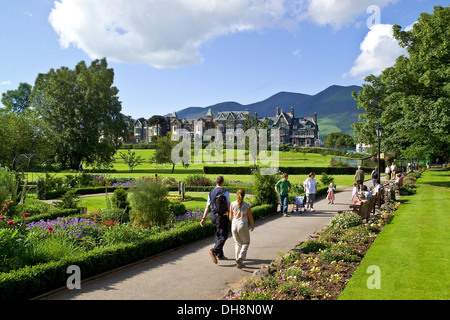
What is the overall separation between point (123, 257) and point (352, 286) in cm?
506

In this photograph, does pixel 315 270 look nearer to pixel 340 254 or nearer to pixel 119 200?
pixel 340 254

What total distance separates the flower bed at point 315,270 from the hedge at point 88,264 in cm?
317

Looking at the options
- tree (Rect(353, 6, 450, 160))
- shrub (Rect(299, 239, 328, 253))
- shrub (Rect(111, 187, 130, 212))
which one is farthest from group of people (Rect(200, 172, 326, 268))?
tree (Rect(353, 6, 450, 160))

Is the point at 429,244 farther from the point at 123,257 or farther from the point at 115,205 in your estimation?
the point at 115,205

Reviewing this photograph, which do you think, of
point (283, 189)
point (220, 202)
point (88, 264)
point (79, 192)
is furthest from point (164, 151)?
point (88, 264)

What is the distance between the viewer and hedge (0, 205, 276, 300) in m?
6.20

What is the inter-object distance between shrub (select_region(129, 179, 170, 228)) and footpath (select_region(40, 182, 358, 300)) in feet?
5.74

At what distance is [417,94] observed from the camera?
81.8 ft

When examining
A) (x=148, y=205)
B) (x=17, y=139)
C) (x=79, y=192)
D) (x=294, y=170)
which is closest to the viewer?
(x=148, y=205)

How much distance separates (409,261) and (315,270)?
8.23 feet

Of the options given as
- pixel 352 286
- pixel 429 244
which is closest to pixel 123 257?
pixel 352 286

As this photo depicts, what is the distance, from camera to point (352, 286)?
6.52 metres

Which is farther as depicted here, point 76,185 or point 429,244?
point 76,185

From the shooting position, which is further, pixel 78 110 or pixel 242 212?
pixel 78 110
